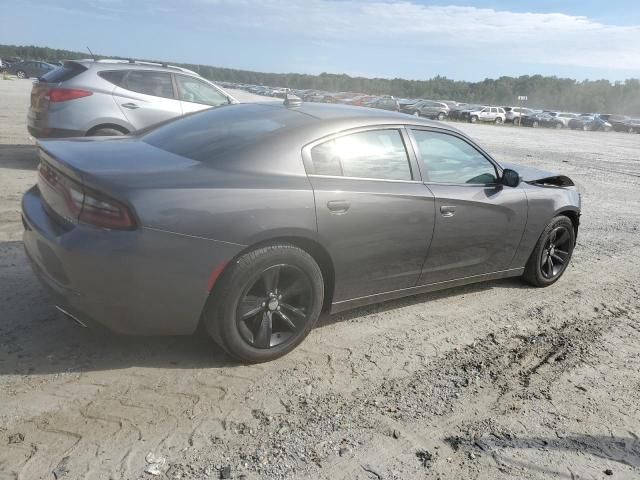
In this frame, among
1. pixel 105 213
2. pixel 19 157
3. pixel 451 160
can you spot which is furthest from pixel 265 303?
pixel 19 157

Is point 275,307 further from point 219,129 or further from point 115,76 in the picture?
point 115,76

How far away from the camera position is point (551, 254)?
5117 millimetres

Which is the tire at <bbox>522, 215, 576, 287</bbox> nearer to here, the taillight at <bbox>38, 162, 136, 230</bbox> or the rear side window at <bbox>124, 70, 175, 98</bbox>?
the taillight at <bbox>38, 162, 136, 230</bbox>

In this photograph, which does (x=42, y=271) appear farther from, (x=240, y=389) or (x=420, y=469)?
(x=420, y=469)

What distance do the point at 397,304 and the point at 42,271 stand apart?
8.55 ft

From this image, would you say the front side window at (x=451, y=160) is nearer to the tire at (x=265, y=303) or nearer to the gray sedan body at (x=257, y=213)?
the gray sedan body at (x=257, y=213)

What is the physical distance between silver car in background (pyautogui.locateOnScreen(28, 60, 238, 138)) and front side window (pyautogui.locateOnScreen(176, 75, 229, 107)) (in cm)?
2

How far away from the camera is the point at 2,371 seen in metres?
2.93

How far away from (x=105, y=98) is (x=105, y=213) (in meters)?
5.42

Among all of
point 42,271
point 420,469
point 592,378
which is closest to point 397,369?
point 420,469

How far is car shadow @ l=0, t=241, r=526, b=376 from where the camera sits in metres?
3.07

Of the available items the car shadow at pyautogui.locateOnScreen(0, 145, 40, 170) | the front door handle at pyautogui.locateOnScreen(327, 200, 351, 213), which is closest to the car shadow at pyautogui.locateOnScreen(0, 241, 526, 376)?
the front door handle at pyautogui.locateOnScreen(327, 200, 351, 213)

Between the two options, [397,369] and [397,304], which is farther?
[397,304]

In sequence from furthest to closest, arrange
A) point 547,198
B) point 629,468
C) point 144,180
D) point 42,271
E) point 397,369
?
1. point 547,198
2. point 397,369
3. point 42,271
4. point 144,180
5. point 629,468
